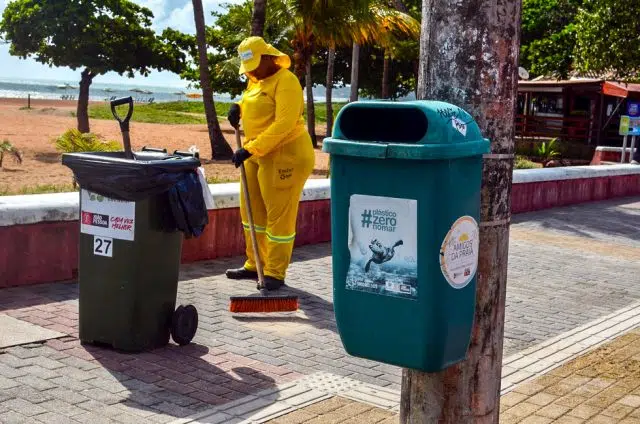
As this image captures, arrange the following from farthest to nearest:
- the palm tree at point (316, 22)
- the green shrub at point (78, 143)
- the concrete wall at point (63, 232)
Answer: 1. the palm tree at point (316, 22)
2. the green shrub at point (78, 143)
3. the concrete wall at point (63, 232)

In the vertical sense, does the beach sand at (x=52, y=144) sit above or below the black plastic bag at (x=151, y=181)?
below

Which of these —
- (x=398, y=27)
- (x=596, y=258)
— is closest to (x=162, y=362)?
(x=596, y=258)

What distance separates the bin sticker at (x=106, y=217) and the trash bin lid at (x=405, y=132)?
2.35 meters

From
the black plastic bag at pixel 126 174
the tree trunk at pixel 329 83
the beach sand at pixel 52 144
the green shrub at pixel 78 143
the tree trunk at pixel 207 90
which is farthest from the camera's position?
the tree trunk at pixel 329 83

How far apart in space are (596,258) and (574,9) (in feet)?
107

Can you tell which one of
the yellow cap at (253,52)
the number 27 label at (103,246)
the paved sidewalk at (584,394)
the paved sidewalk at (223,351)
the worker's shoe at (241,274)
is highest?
the yellow cap at (253,52)

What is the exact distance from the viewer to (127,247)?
18.0ft

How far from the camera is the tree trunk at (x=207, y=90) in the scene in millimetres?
26281

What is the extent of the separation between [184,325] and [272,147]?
189 cm

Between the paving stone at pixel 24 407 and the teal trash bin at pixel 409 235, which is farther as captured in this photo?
the paving stone at pixel 24 407

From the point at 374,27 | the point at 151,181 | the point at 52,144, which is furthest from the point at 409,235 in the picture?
the point at 52,144

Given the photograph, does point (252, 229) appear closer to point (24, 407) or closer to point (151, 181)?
Answer: point (151, 181)

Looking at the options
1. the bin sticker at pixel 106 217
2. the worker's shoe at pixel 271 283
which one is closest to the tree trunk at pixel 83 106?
the worker's shoe at pixel 271 283

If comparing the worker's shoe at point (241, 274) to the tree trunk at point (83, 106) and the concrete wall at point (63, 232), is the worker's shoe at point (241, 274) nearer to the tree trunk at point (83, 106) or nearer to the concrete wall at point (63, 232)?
the concrete wall at point (63, 232)
